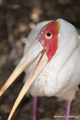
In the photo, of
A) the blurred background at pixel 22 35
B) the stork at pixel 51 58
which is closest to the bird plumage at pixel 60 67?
the stork at pixel 51 58

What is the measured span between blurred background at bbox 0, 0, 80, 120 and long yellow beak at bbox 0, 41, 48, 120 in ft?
2.69

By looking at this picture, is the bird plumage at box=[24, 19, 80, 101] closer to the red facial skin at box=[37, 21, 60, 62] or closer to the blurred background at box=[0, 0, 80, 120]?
the red facial skin at box=[37, 21, 60, 62]

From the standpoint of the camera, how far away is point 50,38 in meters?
2.31

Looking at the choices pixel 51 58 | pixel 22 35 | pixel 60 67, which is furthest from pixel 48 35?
pixel 22 35

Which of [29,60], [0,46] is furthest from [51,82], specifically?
[0,46]

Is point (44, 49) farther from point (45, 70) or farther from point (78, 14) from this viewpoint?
point (78, 14)

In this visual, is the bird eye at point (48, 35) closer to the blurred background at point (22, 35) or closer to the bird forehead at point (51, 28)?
the bird forehead at point (51, 28)

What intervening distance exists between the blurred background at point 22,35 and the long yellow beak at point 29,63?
82 cm

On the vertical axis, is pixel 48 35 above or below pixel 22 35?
below

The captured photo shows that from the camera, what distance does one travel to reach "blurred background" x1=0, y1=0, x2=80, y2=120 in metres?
3.08

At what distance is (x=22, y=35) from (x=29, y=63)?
1.73m

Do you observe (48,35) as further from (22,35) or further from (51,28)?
(22,35)

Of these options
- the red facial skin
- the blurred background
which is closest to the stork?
the red facial skin

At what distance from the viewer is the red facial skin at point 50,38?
228 cm
